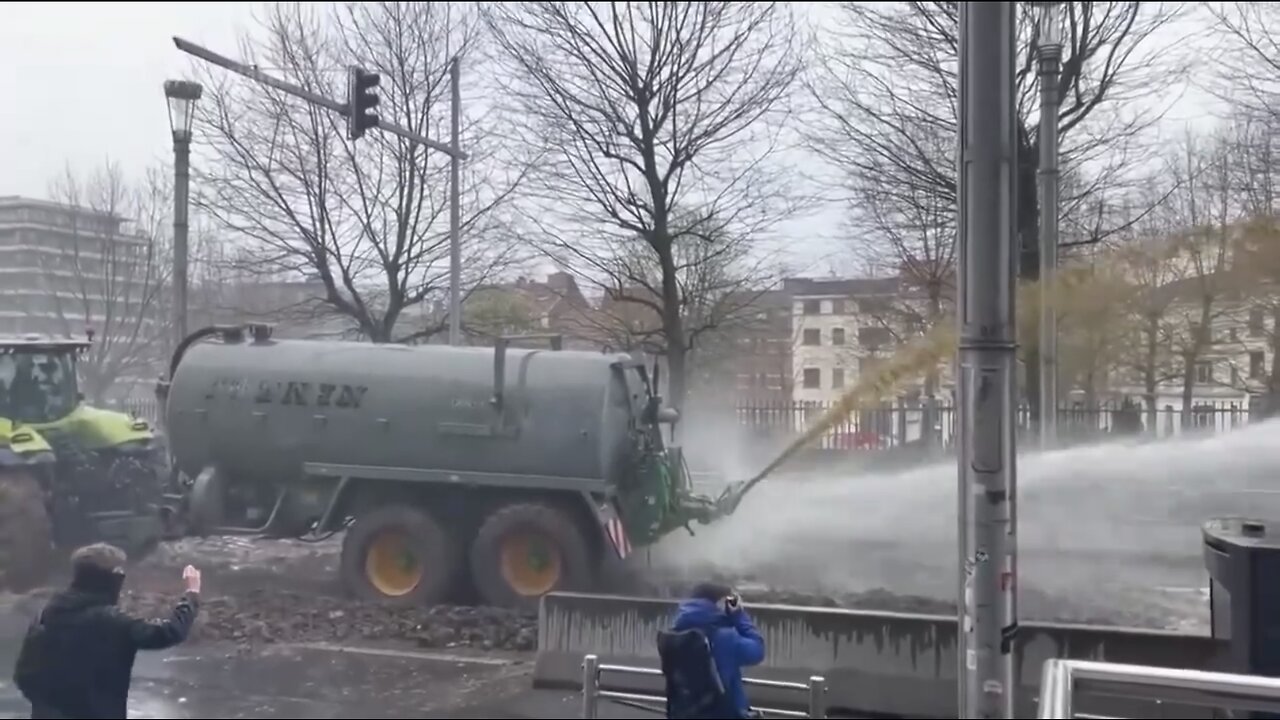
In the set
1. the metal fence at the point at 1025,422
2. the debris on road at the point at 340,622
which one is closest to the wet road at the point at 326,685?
the debris on road at the point at 340,622

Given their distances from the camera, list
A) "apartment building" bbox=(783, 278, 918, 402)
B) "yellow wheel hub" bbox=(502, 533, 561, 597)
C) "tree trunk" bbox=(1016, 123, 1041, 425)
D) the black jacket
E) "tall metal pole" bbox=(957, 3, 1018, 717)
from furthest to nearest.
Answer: "apartment building" bbox=(783, 278, 918, 402), "tree trunk" bbox=(1016, 123, 1041, 425), "yellow wheel hub" bbox=(502, 533, 561, 597), the black jacket, "tall metal pole" bbox=(957, 3, 1018, 717)

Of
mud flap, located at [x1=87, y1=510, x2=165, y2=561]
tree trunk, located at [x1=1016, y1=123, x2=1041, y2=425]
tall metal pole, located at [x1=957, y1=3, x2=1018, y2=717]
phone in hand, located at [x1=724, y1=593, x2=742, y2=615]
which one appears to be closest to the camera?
tall metal pole, located at [x1=957, y1=3, x2=1018, y2=717]

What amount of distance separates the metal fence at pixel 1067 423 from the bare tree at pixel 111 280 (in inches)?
311

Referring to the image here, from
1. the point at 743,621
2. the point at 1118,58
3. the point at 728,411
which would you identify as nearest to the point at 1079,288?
the point at 1118,58

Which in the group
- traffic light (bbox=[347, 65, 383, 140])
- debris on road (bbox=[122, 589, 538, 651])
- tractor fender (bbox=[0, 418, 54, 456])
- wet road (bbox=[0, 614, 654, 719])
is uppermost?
traffic light (bbox=[347, 65, 383, 140])

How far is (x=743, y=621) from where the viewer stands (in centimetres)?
571

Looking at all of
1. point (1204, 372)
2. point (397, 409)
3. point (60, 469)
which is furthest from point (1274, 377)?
point (60, 469)

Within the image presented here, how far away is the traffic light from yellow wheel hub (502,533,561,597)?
433cm

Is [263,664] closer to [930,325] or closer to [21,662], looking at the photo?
[21,662]

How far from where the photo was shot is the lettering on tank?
39.2 ft

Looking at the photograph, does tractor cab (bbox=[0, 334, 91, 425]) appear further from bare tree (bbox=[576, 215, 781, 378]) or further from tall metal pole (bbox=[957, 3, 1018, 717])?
tall metal pole (bbox=[957, 3, 1018, 717])

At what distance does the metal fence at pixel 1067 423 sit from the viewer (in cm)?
1331

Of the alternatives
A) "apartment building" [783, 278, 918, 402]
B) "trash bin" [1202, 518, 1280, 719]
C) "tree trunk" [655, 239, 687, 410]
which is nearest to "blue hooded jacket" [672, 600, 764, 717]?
"trash bin" [1202, 518, 1280, 719]

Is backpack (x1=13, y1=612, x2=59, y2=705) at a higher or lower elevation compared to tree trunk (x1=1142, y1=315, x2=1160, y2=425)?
lower
